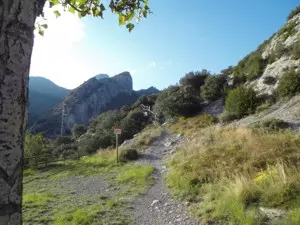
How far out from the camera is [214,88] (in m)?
28.5

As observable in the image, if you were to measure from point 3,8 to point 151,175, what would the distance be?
37.8ft

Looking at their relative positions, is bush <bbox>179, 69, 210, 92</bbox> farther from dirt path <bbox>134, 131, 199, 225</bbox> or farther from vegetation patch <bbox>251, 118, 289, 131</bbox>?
dirt path <bbox>134, 131, 199, 225</bbox>

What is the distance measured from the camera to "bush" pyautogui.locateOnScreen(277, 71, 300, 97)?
61.2ft

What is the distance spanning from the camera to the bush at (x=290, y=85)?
18.7m

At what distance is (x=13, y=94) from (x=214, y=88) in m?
28.3

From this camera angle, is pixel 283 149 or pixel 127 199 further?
pixel 127 199

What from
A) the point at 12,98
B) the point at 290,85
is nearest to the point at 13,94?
the point at 12,98

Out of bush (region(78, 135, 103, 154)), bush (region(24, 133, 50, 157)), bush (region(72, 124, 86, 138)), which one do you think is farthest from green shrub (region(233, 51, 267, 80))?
bush (region(72, 124, 86, 138))

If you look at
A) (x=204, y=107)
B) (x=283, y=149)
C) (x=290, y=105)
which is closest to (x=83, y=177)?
(x=283, y=149)

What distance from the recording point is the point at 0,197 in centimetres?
95

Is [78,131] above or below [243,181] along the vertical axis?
above

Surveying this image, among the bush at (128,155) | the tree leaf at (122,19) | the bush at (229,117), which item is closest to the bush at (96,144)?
the bush at (128,155)

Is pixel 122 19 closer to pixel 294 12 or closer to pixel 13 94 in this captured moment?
pixel 13 94

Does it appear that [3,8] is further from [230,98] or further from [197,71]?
[197,71]
